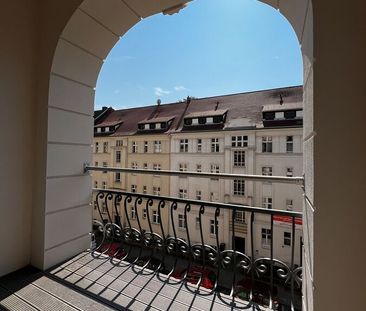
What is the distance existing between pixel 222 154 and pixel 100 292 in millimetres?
10389

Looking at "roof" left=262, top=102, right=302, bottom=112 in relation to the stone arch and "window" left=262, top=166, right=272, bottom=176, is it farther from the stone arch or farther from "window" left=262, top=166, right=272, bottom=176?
the stone arch

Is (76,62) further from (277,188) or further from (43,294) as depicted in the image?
(277,188)

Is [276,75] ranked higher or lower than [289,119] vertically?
higher

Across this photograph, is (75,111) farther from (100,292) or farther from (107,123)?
(107,123)

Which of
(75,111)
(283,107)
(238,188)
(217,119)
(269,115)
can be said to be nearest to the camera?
(75,111)

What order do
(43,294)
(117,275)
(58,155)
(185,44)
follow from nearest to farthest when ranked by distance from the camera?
(43,294)
(117,275)
(58,155)
(185,44)

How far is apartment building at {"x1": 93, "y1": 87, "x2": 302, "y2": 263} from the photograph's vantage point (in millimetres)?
9938

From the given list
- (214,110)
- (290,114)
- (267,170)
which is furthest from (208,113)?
(267,170)

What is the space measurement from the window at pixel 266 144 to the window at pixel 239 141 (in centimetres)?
83

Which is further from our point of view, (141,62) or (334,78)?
(141,62)

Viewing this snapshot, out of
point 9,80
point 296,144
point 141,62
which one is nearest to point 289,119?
point 296,144

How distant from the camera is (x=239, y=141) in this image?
36.5 feet

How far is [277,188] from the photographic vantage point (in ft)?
32.3

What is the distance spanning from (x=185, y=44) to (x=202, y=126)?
178 inches
